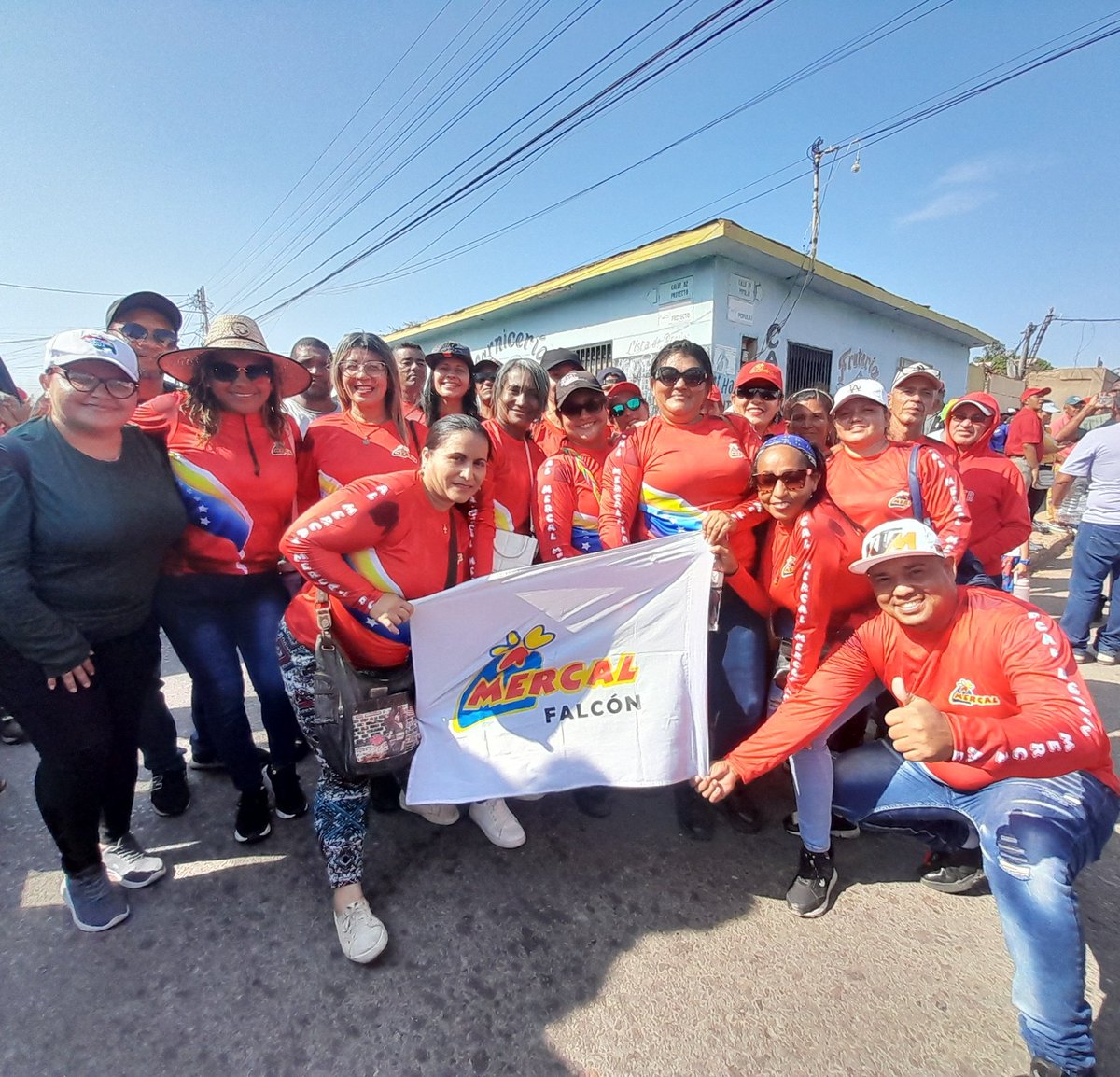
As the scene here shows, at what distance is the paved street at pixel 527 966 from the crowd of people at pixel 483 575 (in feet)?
0.47

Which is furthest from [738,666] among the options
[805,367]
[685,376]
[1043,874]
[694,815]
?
[805,367]

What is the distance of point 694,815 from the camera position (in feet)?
9.30

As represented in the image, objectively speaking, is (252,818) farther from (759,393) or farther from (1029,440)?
(1029,440)

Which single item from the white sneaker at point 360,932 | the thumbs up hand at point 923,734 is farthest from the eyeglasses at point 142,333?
the thumbs up hand at point 923,734

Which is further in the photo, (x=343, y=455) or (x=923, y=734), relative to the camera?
(x=343, y=455)

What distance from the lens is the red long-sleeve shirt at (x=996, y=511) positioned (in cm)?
362

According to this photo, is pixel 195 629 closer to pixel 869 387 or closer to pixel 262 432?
pixel 262 432

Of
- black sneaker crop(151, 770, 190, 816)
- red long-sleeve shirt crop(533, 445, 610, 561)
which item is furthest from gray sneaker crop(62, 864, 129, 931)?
red long-sleeve shirt crop(533, 445, 610, 561)

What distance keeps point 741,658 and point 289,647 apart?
78.2 inches

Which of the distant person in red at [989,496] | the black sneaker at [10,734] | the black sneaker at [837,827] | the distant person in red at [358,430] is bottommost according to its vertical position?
the black sneaker at [837,827]

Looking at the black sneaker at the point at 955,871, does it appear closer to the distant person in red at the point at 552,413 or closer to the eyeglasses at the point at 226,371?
the distant person in red at the point at 552,413

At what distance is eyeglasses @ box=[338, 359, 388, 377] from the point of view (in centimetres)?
293

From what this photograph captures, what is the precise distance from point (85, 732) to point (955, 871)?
3509 millimetres

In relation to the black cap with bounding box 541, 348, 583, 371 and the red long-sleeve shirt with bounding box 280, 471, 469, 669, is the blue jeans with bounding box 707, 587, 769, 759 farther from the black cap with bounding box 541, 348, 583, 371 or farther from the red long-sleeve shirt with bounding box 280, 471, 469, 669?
the black cap with bounding box 541, 348, 583, 371
